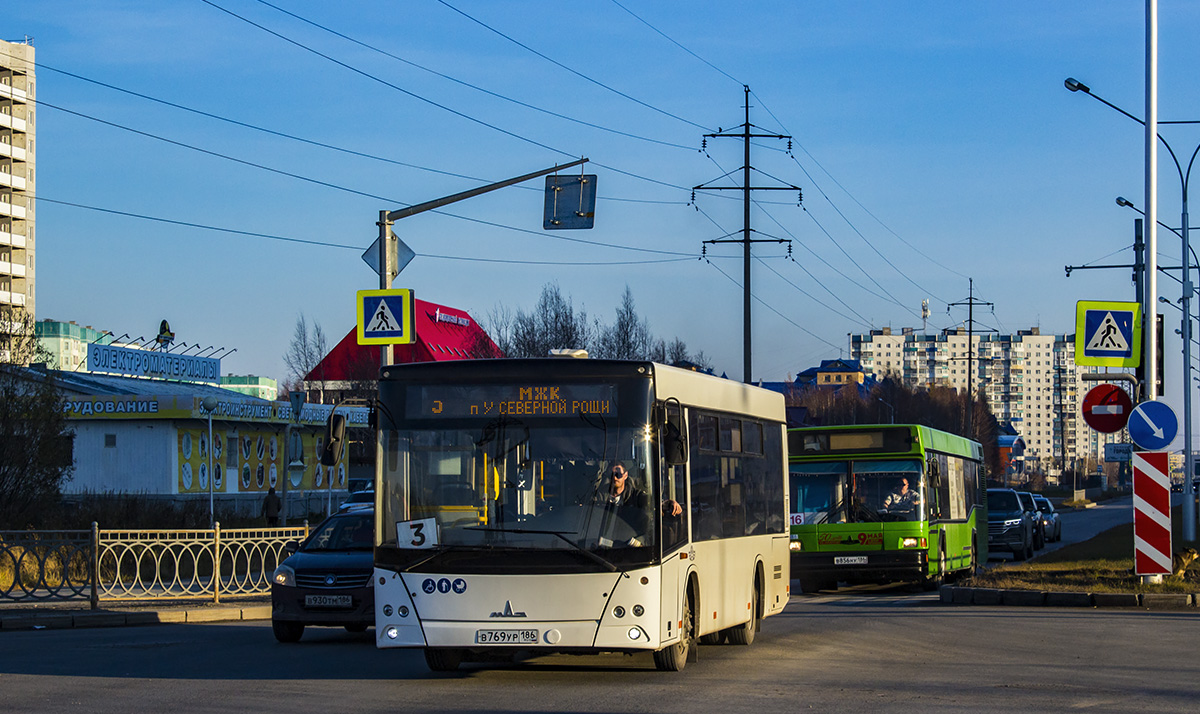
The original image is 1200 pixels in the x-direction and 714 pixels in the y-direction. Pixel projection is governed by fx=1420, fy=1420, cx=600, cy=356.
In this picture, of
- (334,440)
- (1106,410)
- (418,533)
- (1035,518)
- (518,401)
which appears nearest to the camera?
(334,440)

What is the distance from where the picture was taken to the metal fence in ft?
63.0

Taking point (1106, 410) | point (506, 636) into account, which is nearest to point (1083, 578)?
point (1106, 410)

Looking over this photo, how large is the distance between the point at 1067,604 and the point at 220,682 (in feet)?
40.1

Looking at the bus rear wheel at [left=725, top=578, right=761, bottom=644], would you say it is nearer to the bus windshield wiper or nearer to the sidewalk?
the bus windshield wiper

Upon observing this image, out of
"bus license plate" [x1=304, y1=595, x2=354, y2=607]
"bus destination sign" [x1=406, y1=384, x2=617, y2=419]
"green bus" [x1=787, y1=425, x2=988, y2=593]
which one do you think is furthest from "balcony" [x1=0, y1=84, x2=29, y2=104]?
"bus destination sign" [x1=406, y1=384, x2=617, y2=419]

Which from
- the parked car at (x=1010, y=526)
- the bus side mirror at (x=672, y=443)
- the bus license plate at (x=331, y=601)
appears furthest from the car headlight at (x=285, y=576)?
the parked car at (x=1010, y=526)

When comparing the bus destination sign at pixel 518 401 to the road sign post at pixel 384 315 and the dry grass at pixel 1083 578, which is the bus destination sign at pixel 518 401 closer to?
the road sign post at pixel 384 315

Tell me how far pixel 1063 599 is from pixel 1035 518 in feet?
66.8

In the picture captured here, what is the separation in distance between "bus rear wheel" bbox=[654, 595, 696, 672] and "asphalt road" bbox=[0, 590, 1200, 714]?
11 cm

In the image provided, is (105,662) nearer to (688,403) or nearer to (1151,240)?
(688,403)

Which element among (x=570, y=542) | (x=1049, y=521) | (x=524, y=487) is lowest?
(x=1049, y=521)

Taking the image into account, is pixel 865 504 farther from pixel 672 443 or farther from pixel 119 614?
pixel 672 443

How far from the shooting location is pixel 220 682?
11.8 m

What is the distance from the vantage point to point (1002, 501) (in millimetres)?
36562
